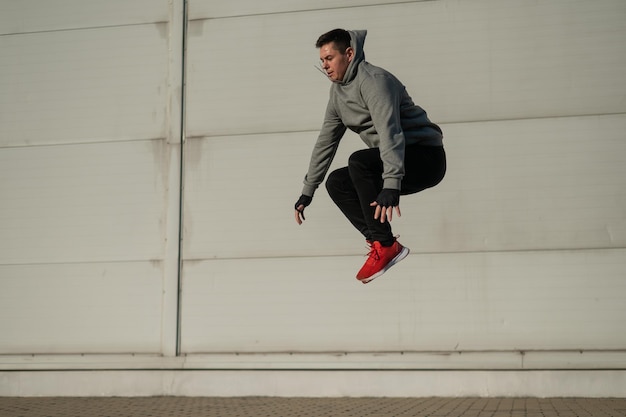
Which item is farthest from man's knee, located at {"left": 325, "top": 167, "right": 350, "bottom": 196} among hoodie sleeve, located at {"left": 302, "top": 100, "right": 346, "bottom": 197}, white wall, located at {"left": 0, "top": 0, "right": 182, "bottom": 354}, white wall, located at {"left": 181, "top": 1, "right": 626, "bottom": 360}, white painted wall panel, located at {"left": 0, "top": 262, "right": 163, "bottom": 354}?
white painted wall panel, located at {"left": 0, "top": 262, "right": 163, "bottom": 354}

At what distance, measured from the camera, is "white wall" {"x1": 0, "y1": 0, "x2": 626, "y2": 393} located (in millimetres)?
10047

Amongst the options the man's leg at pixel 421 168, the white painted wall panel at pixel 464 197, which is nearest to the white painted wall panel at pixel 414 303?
the white painted wall panel at pixel 464 197

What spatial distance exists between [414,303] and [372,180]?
4596 millimetres

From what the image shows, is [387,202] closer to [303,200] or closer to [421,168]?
[421,168]

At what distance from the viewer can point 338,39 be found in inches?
226

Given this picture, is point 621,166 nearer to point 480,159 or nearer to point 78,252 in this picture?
point 480,159

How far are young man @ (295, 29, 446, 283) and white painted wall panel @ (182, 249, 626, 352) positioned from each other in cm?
414

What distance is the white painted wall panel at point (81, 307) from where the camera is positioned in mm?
10727

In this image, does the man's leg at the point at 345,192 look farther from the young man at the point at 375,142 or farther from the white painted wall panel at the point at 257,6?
the white painted wall panel at the point at 257,6

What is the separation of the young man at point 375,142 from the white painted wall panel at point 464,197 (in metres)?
4.12

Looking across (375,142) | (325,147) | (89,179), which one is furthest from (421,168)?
(89,179)

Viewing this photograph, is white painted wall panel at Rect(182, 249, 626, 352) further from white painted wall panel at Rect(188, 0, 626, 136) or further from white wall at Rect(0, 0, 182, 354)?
white painted wall panel at Rect(188, 0, 626, 136)

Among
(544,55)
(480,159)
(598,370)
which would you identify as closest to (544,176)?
(480,159)

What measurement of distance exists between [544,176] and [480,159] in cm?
73
